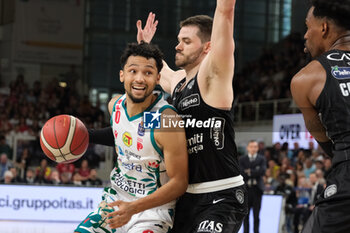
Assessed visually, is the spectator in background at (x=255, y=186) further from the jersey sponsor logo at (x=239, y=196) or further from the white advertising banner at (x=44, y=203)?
the jersey sponsor logo at (x=239, y=196)

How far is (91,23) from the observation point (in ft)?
66.4

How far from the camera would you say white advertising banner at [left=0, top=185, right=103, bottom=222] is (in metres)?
9.38

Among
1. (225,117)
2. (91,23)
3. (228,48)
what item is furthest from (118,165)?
(91,23)

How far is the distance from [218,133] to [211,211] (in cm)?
44

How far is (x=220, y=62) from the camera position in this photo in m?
2.98

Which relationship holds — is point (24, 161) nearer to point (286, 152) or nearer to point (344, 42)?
point (286, 152)

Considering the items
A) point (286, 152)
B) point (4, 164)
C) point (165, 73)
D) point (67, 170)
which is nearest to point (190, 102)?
point (165, 73)

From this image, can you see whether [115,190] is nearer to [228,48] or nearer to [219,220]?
[219,220]

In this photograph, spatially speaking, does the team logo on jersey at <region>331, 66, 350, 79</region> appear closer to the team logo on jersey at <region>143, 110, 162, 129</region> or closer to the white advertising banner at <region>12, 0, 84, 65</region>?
the team logo on jersey at <region>143, 110, 162, 129</region>

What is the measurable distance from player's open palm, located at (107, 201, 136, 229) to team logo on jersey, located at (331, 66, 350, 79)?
1231 mm

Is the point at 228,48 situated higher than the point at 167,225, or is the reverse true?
the point at 228,48

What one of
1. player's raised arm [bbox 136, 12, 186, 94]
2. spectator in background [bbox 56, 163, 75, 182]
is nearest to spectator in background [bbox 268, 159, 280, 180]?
spectator in background [bbox 56, 163, 75, 182]

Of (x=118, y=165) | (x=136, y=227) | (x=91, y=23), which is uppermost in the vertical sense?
(x=91, y=23)

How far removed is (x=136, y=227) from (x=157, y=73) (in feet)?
2.91
